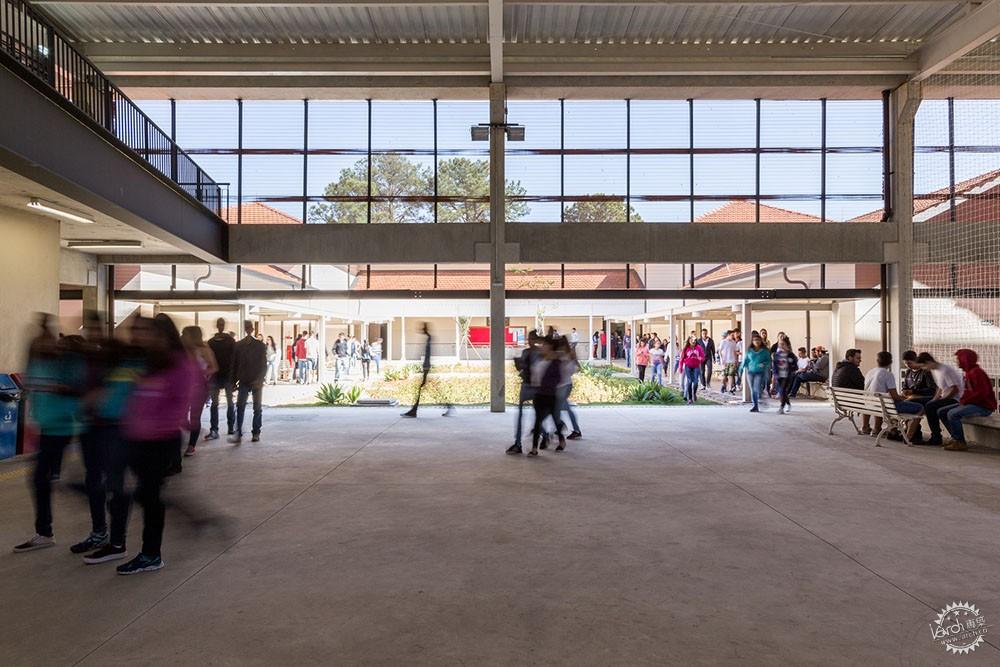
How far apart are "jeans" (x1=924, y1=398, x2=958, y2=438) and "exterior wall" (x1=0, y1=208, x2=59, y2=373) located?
13.0 metres

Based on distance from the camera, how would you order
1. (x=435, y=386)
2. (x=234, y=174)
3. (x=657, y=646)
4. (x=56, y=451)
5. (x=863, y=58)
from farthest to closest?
(x=435, y=386), (x=234, y=174), (x=863, y=58), (x=56, y=451), (x=657, y=646)

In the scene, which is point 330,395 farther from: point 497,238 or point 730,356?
point 730,356

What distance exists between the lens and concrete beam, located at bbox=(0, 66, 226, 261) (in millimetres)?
6828

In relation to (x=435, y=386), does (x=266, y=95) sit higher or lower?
higher

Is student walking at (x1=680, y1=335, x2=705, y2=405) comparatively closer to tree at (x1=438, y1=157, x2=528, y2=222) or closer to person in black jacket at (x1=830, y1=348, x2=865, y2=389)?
person in black jacket at (x1=830, y1=348, x2=865, y2=389)

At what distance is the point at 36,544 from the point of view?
4.93 m

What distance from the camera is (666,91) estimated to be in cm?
1470

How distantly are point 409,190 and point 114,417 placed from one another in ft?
36.7

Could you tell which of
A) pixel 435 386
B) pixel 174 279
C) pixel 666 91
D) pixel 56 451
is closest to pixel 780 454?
pixel 56 451

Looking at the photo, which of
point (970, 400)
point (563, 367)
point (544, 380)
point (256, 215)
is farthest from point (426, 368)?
point (970, 400)

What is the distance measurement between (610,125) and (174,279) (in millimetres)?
10614

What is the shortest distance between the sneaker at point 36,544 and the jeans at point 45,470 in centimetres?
3

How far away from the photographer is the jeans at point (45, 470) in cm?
495

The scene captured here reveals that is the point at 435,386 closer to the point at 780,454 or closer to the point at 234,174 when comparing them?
the point at 234,174
